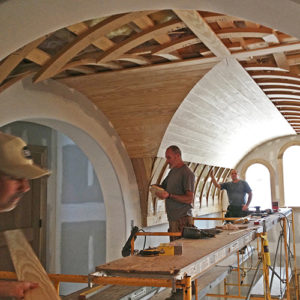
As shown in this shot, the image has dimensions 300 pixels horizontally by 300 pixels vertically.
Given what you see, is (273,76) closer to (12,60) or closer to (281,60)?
(281,60)

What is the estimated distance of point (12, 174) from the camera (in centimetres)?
139

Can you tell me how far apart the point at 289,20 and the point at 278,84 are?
373 cm

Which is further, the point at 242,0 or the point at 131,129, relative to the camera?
the point at 131,129

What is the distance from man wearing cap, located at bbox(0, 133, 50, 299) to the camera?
4.50 feet

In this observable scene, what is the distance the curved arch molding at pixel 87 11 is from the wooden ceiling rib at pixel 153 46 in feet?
2.28

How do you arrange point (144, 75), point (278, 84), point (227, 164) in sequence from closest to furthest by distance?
point (144, 75)
point (278, 84)
point (227, 164)

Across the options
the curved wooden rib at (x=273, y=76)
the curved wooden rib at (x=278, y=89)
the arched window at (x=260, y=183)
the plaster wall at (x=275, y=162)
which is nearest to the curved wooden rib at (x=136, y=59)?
the curved wooden rib at (x=273, y=76)

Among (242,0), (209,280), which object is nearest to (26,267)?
(242,0)

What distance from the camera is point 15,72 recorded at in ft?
15.0

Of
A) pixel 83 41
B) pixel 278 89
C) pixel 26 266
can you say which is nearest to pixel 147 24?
pixel 83 41

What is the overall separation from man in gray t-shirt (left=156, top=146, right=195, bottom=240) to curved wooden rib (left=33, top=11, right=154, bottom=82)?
4.69ft

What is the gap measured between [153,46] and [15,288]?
3444mm

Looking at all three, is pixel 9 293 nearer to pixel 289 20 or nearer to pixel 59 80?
pixel 289 20

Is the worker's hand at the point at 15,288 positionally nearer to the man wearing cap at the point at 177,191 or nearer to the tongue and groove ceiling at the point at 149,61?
the tongue and groove ceiling at the point at 149,61
